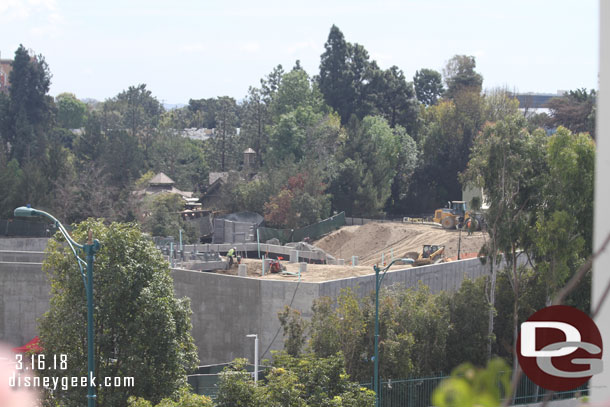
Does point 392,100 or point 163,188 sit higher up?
point 392,100

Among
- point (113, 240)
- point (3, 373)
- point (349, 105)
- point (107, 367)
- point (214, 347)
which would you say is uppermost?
point (349, 105)

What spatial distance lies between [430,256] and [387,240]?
12747mm

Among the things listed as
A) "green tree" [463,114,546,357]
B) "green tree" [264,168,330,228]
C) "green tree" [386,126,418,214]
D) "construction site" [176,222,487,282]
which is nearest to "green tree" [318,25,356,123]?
"green tree" [386,126,418,214]

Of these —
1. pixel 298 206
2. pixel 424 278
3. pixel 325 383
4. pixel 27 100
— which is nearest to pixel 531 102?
pixel 298 206

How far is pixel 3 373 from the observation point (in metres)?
1.65

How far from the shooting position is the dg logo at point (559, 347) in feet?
9.16

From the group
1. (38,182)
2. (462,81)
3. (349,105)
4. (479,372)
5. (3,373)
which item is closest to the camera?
(479,372)

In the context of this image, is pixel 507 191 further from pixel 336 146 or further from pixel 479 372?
pixel 336 146

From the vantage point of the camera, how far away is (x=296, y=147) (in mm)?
72312

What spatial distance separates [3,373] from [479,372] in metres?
1.04

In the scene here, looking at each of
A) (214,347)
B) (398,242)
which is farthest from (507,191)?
(398,242)

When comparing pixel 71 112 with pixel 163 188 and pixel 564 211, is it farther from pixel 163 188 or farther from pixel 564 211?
pixel 564 211

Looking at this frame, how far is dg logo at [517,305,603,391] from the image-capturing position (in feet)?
9.16

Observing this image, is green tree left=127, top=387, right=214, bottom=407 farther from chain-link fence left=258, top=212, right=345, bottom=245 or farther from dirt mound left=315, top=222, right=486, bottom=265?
chain-link fence left=258, top=212, right=345, bottom=245
